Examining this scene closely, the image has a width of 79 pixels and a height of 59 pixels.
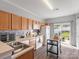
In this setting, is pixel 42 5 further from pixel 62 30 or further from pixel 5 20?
pixel 62 30

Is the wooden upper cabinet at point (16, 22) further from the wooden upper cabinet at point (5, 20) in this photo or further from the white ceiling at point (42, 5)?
the white ceiling at point (42, 5)

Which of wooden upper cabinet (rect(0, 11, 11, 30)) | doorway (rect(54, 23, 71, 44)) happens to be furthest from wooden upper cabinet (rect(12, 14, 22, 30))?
doorway (rect(54, 23, 71, 44))

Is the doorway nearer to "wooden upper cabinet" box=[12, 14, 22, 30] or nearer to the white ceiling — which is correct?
the white ceiling

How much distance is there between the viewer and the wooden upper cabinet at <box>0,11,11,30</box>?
9.52 ft

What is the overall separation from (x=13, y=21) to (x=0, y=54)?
2939 mm

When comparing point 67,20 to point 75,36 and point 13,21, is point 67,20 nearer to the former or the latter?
point 75,36

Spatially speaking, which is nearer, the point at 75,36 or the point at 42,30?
the point at 75,36

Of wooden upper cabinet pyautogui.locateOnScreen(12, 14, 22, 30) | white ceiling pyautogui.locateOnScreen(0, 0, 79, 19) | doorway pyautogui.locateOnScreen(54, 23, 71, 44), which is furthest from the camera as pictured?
doorway pyautogui.locateOnScreen(54, 23, 71, 44)

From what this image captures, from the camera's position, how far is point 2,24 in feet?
9.55

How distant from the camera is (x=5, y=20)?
3.04m

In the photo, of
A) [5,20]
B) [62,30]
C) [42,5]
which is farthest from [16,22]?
[62,30]

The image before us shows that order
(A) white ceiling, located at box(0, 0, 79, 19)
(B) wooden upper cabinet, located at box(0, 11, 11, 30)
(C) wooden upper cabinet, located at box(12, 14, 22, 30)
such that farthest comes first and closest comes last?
(C) wooden upper cabinet, located at box(12, 14, 22, 30)
(A) white ceiling, located at box(0, 0, 79, 19)
(B) wooden upper cabinet, located at box(0, 11, 11, 30)

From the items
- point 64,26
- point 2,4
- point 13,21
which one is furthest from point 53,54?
point 64,26

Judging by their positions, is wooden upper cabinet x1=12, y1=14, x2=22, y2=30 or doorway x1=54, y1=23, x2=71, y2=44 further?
doorway x1=54, y1=23, x2=71, y2=44
